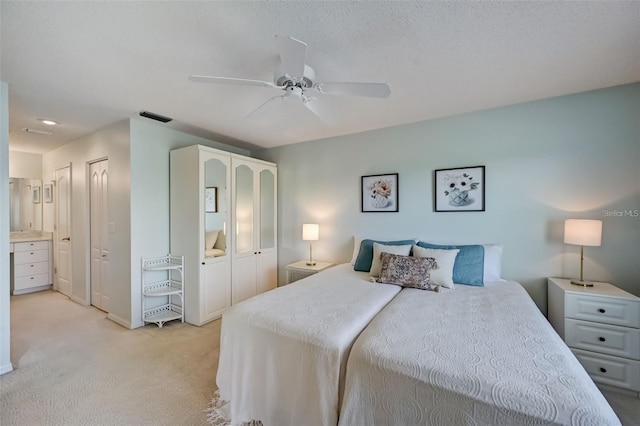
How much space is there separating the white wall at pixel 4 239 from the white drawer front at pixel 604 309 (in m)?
4.62

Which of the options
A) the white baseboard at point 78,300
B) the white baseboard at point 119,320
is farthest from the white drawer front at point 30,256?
the white baseboard at point 119,320

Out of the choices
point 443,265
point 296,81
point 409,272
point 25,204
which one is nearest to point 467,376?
point 409,272

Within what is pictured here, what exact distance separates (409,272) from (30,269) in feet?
19.6

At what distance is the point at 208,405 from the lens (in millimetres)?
1848

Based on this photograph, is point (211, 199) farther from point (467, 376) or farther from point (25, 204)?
point (25, 204)

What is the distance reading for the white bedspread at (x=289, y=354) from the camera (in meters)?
1.39

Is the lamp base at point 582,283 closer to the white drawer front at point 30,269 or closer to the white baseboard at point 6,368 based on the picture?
the white baseboard at point 6,368

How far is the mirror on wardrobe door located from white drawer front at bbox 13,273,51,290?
3.60m

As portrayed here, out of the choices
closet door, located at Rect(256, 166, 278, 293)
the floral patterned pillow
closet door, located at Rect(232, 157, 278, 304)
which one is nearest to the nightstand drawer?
closet door, located at Rect(232, 157, 278, 304)

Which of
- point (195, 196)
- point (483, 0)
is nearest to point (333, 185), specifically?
point (195, 196)

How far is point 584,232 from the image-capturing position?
2227 millimetres

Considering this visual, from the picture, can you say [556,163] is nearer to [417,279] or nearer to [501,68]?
[501,68]

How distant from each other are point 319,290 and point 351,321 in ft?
2.09

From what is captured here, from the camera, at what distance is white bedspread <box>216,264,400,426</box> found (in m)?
1.39
